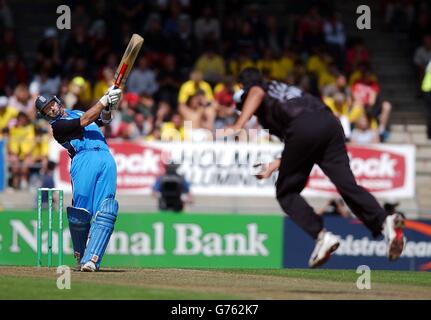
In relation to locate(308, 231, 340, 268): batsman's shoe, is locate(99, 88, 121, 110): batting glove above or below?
above

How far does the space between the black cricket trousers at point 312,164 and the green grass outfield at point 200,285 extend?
734mm

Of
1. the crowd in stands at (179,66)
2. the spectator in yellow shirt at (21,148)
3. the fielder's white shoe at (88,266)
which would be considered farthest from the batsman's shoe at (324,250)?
the spectator in yellow shirt at (21,148)

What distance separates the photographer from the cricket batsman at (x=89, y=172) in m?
14.3

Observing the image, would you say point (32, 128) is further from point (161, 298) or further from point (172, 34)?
point (161, 298)

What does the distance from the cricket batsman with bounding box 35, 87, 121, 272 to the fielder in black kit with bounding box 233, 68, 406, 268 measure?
2.16 metres

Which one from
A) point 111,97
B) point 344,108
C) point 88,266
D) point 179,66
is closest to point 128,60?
point 111,97

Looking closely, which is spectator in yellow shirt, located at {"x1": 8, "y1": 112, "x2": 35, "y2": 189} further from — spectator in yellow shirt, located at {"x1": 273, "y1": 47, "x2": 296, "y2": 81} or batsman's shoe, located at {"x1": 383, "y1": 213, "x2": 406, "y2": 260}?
batsman's shoe, located at {"x1": 383, "y1": 213, "x2": 406, "y2": 260}

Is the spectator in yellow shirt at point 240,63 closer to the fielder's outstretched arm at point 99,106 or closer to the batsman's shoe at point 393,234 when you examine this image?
the fielder's outstretched arm at point 99,106

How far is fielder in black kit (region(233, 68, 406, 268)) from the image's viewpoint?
12.8 metres

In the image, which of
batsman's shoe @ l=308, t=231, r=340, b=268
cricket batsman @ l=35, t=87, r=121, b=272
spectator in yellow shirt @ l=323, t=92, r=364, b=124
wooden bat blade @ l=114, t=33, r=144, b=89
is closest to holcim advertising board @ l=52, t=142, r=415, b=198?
spectator in yellow shirt @ l=323, t=92, r=364, b=124

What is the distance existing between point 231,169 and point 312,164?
34.8 feet

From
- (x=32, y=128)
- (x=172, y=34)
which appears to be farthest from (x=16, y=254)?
(x=172, y=34)

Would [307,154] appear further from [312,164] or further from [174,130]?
[174,130]

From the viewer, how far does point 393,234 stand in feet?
41.6
